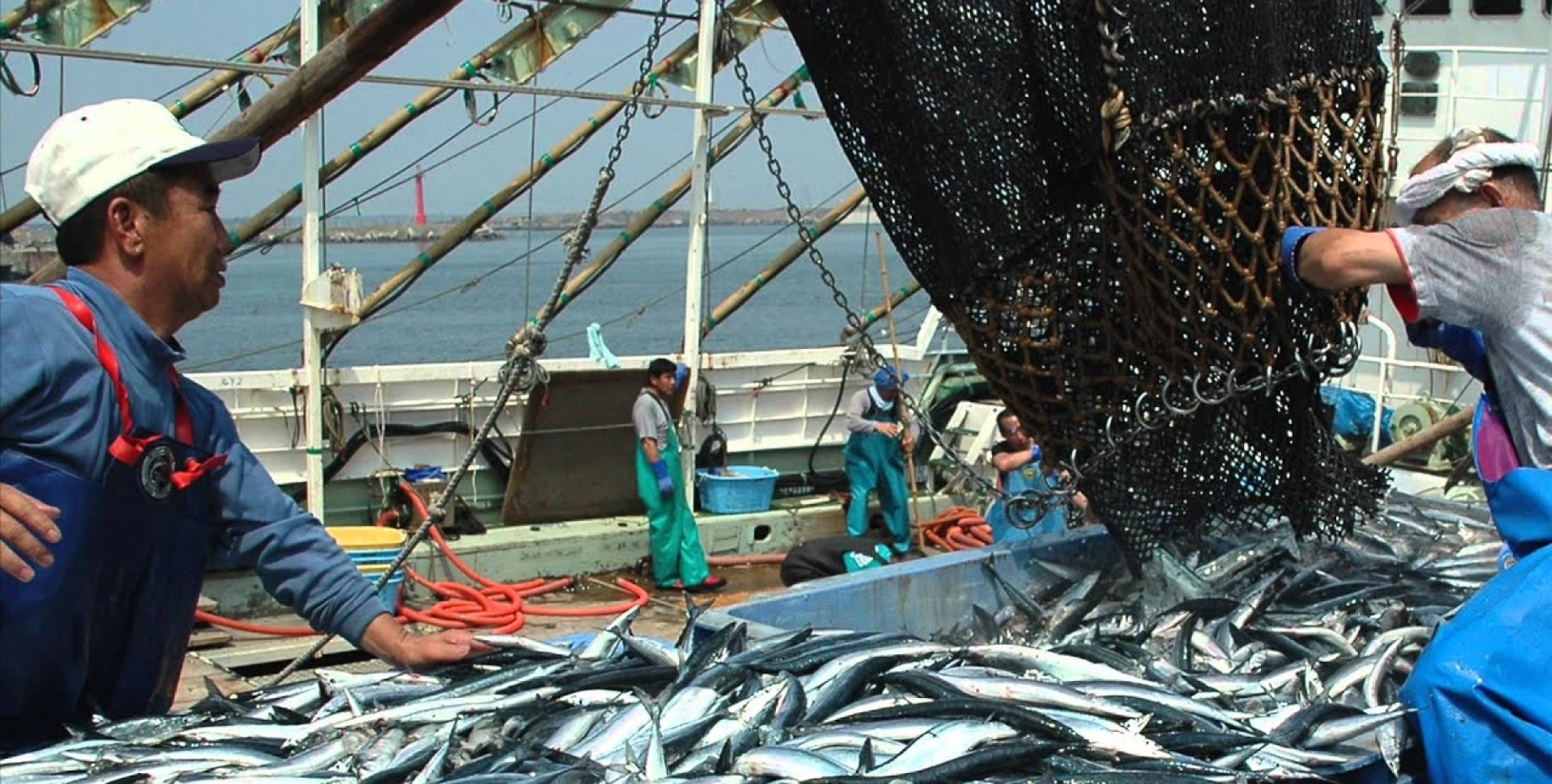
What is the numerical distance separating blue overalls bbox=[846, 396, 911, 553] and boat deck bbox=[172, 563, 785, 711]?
0.95 metres

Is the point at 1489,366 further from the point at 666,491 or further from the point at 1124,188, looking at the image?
the point at 666,491

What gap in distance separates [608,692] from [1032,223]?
1943 millimetres

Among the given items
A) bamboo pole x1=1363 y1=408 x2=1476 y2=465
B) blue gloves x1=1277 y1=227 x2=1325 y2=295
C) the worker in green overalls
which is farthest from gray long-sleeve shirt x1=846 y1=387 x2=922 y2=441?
blue gloves x1=1277 y1=227 x2=1325 y2=295

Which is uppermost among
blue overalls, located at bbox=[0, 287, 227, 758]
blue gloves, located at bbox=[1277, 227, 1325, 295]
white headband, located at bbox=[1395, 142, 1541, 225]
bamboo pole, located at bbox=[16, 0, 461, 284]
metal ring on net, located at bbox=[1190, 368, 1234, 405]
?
bamboo pole, located at bbox=[16, 0, 461, 284]

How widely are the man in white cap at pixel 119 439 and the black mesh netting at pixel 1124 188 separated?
205cm

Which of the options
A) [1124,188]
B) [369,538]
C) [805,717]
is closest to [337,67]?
[1124,188]

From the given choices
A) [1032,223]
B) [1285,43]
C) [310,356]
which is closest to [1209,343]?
[1032,223]

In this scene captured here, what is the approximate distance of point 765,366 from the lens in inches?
528

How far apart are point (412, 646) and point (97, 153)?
1.26 metres

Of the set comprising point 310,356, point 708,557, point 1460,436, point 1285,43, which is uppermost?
point 1285,43

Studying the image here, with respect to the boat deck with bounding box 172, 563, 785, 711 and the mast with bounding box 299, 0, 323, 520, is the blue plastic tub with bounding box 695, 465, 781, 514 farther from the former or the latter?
the mast with bounding box 299, 0, 323, 520

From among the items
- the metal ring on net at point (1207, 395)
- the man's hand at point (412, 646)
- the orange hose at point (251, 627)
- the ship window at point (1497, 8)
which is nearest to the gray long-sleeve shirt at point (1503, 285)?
the metal ring on net at point (1207, 395)

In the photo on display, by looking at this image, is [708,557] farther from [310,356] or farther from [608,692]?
[608,692]

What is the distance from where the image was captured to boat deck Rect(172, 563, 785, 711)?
8398 millimetres
